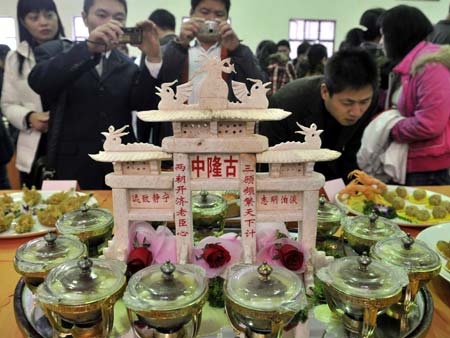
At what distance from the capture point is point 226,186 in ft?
2.93

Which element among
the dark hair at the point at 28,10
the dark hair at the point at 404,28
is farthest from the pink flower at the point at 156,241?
the dark hair at the point at 404,28

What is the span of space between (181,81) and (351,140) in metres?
0.82

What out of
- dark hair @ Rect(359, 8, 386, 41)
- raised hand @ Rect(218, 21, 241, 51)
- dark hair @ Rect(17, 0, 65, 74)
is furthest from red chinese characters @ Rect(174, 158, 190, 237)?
→ dark hair @ Rect(359, 8, 386, 41)

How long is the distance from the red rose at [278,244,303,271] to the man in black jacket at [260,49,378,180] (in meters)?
0.84

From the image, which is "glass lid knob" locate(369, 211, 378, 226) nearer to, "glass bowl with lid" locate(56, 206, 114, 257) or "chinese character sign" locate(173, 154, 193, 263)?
"chinese character sign" locate(173, 154, 193, 263)

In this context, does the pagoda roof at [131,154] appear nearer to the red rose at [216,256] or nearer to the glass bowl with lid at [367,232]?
the red rose at [216,256]

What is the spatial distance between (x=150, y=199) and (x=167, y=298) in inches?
11.3

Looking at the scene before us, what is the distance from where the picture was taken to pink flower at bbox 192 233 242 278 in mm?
888

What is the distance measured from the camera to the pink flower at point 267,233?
0.96m

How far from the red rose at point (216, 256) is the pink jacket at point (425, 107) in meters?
1.16

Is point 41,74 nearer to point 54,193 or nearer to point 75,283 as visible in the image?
point 54,193

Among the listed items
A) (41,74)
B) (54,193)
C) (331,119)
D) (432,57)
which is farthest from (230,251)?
(432,57)

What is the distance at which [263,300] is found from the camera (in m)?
0.68

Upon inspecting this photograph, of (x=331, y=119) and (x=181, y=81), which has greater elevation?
(x=181, y=81)
